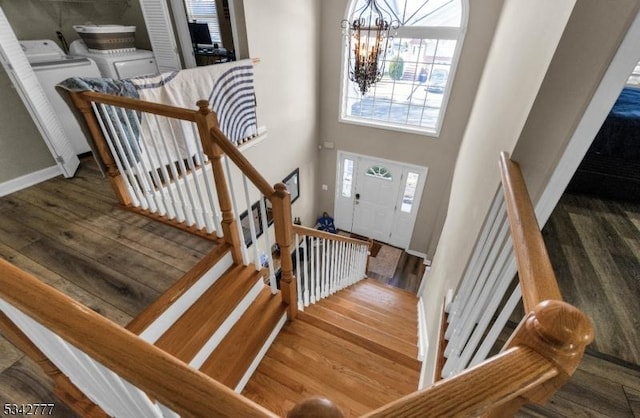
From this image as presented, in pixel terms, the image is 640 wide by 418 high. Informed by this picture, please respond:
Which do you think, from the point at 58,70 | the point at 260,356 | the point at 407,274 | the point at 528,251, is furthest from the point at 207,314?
the point at 407,274

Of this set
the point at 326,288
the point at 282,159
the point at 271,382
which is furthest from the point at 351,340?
the point at 282,159

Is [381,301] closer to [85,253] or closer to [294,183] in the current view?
[294,183]

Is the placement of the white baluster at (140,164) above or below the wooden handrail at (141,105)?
below

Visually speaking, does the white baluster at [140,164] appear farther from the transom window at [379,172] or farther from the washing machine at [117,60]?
the transom window at [379,172]

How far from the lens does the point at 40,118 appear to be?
96.2 inches

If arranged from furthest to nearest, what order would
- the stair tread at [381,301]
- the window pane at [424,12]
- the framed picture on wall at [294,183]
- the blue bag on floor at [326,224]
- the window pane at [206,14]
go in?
the blue bag on floor at [326,224]
the framed picture on wall at [294,183]
the window pane at [424,12]
the window pane at [206,14]
the stair tread at [381,301]

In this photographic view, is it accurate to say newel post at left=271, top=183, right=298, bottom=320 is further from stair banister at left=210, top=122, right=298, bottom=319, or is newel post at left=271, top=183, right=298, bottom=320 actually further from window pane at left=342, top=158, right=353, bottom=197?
window pane at left=342, top=158, right=353, bottom=197

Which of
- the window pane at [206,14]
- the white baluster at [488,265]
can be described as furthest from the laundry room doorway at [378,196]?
the white baluster at [488,265]

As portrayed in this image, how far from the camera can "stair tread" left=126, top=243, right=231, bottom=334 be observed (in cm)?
142

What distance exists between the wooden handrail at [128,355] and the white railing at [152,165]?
1.20 metres

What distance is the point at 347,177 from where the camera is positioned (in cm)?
592

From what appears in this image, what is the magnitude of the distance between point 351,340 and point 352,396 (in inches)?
15.6

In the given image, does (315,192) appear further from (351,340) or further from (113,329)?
(113,329)

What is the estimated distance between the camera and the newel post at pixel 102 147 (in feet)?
5.76
